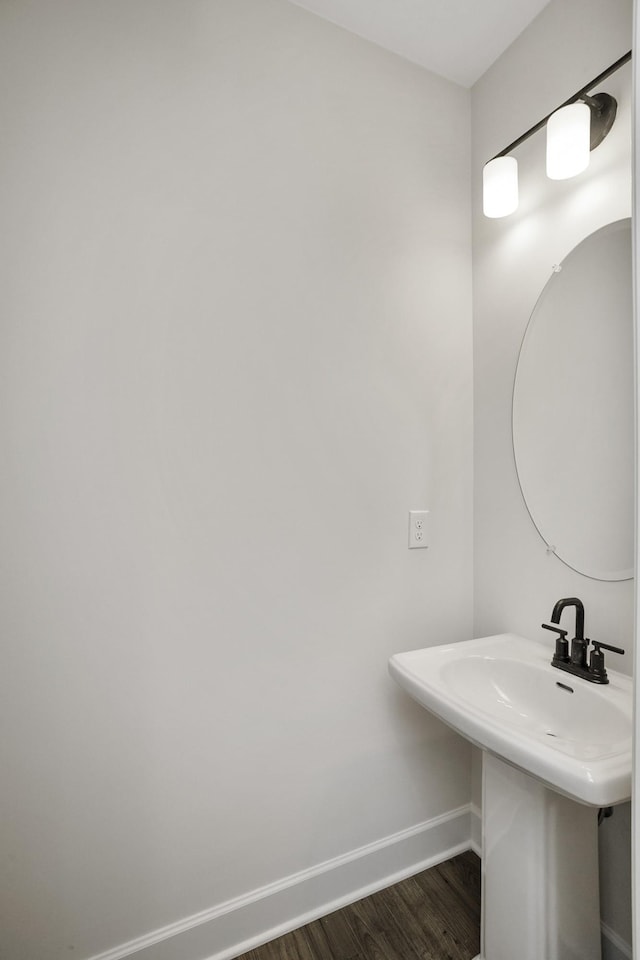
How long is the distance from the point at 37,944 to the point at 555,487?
1718mm

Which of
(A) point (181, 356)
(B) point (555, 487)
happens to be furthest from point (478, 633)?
(A) point (181, 356)

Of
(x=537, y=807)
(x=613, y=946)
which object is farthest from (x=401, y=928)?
(x=537, y=807)

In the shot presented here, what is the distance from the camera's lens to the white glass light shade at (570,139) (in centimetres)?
113

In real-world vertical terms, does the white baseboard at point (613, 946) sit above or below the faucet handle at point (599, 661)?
below

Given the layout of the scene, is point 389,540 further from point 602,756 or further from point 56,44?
point 56,44

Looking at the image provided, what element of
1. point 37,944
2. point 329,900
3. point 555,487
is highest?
point 555,487

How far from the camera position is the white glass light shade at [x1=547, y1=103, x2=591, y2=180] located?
113cm

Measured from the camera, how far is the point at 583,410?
1.27m

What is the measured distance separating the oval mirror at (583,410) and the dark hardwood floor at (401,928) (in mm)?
1074

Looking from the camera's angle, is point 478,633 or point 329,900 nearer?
point 329,900

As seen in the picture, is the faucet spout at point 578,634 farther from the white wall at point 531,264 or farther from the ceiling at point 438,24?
the ceiling at point 438,24

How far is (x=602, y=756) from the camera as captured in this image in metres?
0.85

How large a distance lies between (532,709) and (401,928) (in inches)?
29.8

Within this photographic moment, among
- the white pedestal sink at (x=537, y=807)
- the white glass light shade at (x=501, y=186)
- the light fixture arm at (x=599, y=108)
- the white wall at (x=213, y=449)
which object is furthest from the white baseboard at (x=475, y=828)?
the light fixture arm at (x=599, y=108)
